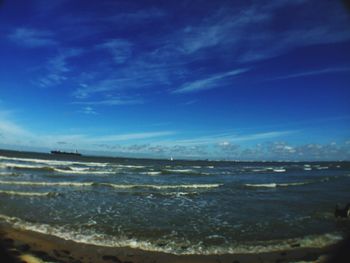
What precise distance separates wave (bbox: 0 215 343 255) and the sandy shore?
29cm

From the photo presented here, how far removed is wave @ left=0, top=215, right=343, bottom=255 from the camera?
895 centimetres

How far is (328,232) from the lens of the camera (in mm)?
11320

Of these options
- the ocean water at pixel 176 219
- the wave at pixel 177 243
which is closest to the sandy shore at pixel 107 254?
the wave at pixel 177 243

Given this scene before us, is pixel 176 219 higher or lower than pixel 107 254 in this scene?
higher

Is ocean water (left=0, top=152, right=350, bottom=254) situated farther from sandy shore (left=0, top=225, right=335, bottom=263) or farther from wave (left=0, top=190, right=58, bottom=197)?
sandy shore (left=0, top=225, right=335, bottom=263)

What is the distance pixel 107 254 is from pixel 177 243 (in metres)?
2.15

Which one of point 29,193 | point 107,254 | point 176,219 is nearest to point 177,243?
point 107,254

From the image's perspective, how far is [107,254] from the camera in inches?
328

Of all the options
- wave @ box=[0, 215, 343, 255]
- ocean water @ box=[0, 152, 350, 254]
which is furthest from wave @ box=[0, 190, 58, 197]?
wave @ box=[0, 215, 343, 255]

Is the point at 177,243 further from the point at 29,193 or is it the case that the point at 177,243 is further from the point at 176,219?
the point at 29,193

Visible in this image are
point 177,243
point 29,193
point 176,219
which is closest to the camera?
point 177,243

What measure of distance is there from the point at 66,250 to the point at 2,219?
14.6 feet

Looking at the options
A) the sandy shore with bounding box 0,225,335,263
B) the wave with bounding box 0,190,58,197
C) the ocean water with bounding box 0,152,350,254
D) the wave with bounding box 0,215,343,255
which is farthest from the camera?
the wave with bounding box 0,190,58,197

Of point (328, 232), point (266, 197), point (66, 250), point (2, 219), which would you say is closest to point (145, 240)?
point (66, 250)
